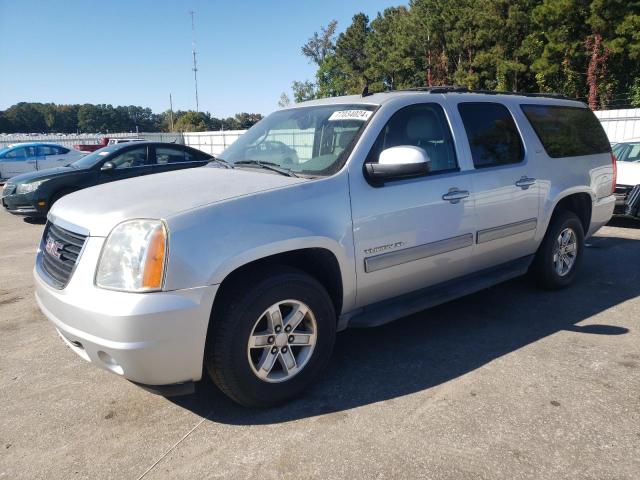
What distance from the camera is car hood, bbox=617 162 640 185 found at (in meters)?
8.20

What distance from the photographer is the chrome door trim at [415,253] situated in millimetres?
3240

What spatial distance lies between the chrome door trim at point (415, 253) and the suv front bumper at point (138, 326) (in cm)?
114

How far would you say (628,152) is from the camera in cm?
896

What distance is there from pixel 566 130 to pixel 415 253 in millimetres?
2596

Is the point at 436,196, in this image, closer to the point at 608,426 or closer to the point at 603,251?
the point at 608,426

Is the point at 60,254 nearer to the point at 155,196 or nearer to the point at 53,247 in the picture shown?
the point at 53,247

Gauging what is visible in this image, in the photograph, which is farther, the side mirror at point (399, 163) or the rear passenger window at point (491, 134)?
the rear passenger window at point (491, 134)

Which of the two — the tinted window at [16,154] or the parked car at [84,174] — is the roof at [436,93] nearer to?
the parked car at [84,174]

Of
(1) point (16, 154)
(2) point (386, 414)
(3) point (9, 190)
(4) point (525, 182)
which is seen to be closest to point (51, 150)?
(1) point (16, 154)

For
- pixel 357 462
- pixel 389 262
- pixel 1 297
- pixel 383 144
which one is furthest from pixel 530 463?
pixel 1 297

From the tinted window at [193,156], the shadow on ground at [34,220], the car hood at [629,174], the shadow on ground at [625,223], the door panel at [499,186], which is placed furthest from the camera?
the tinted window at [193,156]

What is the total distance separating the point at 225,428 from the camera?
276 centimetres

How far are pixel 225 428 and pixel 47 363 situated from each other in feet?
5.64

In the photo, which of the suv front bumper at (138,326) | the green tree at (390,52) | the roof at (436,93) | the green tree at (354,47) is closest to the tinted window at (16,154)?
the roof at (436,93)
